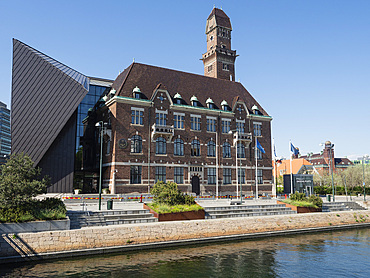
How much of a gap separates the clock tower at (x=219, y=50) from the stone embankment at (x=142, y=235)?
1562 inches

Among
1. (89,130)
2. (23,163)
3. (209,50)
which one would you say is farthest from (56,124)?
(209,50)

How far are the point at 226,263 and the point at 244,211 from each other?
1325 centimetres

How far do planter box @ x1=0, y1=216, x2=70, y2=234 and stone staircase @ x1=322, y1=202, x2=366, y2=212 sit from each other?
96.8ft

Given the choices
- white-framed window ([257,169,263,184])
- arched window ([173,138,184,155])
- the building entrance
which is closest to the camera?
arched window ([173,138,184,155])

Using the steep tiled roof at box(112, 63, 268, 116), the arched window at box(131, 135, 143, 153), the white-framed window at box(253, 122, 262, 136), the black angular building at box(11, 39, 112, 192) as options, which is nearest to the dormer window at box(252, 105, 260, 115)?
the steep tiled roof at box(112, 63, 268, 116)

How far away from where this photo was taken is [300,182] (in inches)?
2251

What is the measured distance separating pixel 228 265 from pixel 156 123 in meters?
30.8

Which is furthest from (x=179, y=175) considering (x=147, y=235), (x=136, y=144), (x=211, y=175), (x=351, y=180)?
(x=351, y=180)

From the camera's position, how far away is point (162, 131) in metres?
46.2

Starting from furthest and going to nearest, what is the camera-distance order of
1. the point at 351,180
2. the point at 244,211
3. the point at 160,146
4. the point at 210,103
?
the point at 351,180
the point at 210,103
the point at 160,146
the point at 244,211

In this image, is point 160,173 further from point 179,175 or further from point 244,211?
point 244,211

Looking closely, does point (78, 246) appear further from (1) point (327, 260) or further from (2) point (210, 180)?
(2) point (210, 180)

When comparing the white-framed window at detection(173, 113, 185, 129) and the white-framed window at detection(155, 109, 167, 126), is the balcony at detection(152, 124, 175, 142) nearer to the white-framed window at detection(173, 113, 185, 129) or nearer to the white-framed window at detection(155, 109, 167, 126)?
the white-framed window at detection(155, 109, 167, 126)

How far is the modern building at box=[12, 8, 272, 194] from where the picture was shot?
3953 centimetres
